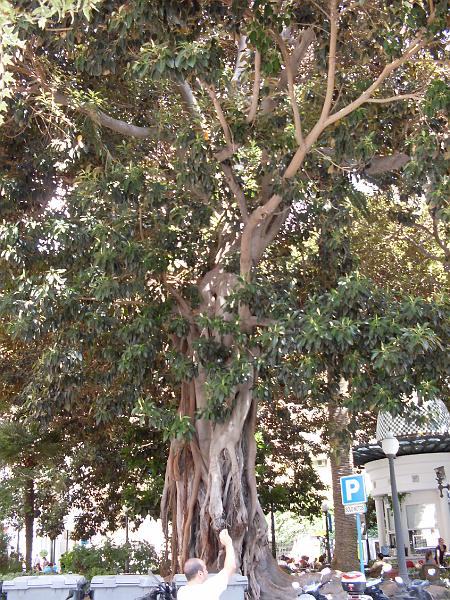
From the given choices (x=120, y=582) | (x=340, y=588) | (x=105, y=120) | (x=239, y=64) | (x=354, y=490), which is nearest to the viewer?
(x=120, y=582)

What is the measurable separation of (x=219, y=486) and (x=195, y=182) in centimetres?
456

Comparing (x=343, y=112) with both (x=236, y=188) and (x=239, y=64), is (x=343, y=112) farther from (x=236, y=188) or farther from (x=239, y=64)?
(x=239, y=64)

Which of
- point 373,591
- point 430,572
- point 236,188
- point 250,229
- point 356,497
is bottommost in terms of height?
point 430,572

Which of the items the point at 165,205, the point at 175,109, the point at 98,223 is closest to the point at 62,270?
the point at 98,223

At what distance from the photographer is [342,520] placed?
711 inches

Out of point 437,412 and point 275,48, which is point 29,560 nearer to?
point 437,412

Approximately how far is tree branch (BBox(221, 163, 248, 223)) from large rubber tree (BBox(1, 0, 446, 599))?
0.03m

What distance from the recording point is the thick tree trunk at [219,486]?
11.5 m

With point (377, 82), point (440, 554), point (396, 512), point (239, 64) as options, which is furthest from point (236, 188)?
point (440, 554)

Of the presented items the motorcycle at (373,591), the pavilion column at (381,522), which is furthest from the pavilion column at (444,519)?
the motorcycle at (373,591)

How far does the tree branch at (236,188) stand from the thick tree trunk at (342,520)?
6968mm

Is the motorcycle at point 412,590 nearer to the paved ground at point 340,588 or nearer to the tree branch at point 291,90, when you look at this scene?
the paved ground at point 340,588

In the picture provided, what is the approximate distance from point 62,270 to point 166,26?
3.94 metres

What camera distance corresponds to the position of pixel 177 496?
12.8 metres
